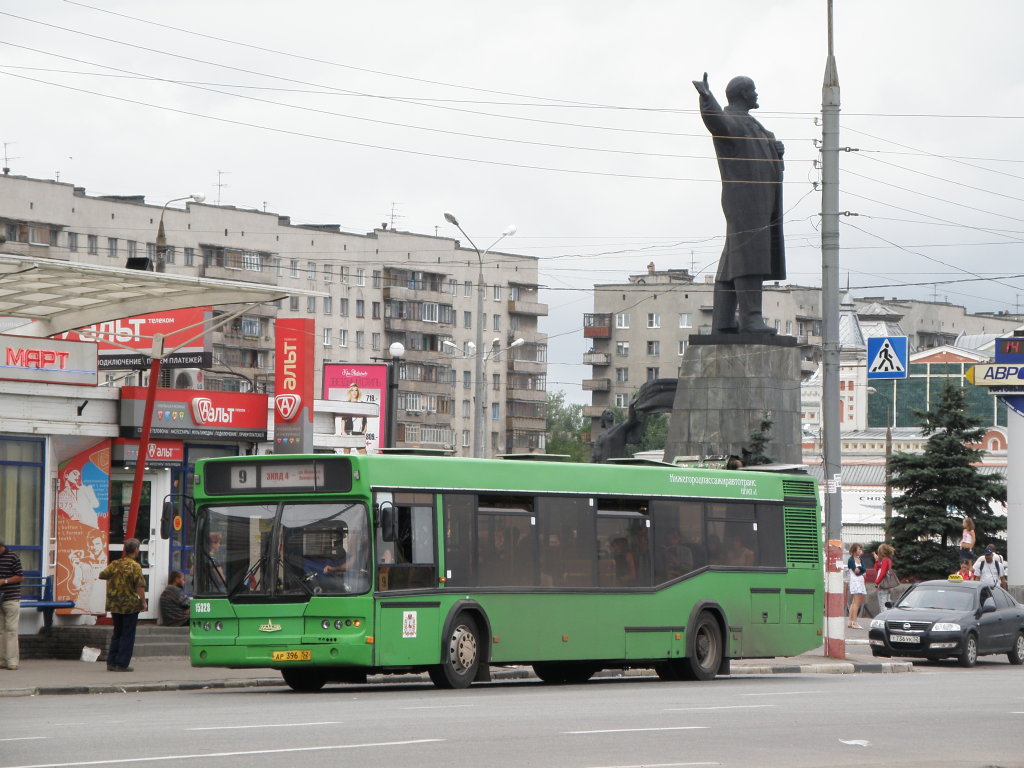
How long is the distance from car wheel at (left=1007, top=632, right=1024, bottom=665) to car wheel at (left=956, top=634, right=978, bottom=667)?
1279mm

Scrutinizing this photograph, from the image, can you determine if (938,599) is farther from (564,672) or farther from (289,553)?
(289,553)

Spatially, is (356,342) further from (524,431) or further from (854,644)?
(854,644)

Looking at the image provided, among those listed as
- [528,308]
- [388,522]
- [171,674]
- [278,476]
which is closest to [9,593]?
[171,674]

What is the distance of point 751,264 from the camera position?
41.2m

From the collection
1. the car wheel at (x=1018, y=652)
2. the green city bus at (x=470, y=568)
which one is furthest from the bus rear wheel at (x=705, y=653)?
the car wheel at (x=1018, y=652)

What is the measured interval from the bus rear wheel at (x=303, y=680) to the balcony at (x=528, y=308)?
11116 cm

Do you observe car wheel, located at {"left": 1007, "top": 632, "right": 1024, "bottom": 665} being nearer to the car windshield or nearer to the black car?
the black car

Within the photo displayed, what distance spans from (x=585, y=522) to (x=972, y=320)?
159 m

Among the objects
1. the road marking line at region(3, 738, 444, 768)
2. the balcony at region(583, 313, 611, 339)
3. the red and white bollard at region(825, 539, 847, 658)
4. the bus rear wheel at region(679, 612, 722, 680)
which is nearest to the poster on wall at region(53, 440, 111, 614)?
the bus rear wheel at region(679, 612, 722, 680)

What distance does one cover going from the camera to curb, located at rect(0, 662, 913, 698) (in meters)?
19.9

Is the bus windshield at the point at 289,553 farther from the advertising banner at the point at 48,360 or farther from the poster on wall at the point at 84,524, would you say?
the poster on wall at the point at 84,524

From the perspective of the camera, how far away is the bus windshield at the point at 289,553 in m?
19.1

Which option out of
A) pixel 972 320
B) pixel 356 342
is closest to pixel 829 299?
pixel 356 342

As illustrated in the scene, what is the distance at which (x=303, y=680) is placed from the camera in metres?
20.4
